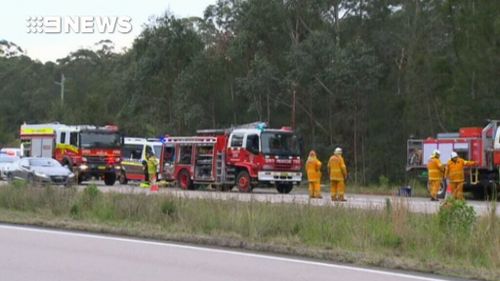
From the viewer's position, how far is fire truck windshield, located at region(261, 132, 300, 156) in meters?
30.4

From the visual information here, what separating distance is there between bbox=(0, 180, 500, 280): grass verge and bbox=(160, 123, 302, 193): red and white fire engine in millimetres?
12773

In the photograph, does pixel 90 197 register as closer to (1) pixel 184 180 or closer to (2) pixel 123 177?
(1) pixel 184 180

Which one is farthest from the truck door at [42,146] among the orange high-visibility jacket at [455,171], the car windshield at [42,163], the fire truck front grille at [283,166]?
the orange high-visibility jacket at [455,171]

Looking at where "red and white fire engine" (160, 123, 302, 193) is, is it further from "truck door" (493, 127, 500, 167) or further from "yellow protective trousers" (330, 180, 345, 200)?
"truck door" (493, 127, 500, 167)

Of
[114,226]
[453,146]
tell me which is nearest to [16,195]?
[114,226]

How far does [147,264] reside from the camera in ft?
35.1

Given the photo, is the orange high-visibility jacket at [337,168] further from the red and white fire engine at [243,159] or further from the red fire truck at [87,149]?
the red fire truck at [87,149]

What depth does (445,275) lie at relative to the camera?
1001 centimetres

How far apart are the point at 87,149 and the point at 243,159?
1080 cm

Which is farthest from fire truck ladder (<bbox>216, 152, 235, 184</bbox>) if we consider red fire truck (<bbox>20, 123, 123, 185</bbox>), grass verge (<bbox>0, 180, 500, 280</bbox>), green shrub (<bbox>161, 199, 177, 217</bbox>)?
green shrub (<bbox>161, 199, 177, 217</bbox>)

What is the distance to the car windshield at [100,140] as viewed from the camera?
3834cm

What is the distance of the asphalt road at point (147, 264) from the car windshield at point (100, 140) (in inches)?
999

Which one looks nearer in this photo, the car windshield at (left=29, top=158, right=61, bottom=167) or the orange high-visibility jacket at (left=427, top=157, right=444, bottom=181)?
the orange high-visibility jacket at (left=427, top=157, right=444, bottom=181)

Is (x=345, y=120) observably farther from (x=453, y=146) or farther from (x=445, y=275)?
(x=445, y=275)
